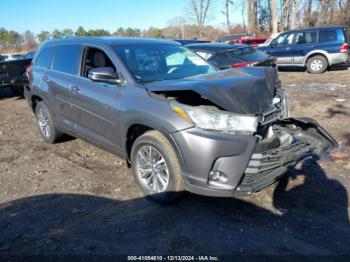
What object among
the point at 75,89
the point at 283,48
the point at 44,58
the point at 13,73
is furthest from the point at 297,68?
the point at 75,89

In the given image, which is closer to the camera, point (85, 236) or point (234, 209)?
point (85, 236)

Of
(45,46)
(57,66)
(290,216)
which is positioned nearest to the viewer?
(290,216)

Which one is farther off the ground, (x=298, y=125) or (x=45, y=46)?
(x=45, y=46)

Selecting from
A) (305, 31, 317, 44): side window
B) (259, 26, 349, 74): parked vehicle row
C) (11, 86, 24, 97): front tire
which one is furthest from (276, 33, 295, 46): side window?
(11, 86, 24, 97): front tire

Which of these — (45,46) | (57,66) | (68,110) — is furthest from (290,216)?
(45,46)

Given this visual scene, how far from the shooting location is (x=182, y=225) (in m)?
3.66

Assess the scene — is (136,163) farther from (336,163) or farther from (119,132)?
(336,163)

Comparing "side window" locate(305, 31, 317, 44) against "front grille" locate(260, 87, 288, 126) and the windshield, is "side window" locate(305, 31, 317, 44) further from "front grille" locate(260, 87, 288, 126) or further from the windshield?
"front grille" locate(260, 87, 288, 126)

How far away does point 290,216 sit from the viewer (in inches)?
147

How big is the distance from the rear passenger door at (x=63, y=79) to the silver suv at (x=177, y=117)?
0.02 metres

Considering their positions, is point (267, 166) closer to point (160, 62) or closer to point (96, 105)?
point (160, 62)

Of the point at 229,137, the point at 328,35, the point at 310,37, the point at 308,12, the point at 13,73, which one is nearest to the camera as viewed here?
the point at 229,137

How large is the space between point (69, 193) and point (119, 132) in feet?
3.28

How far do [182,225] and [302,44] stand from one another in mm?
12512
